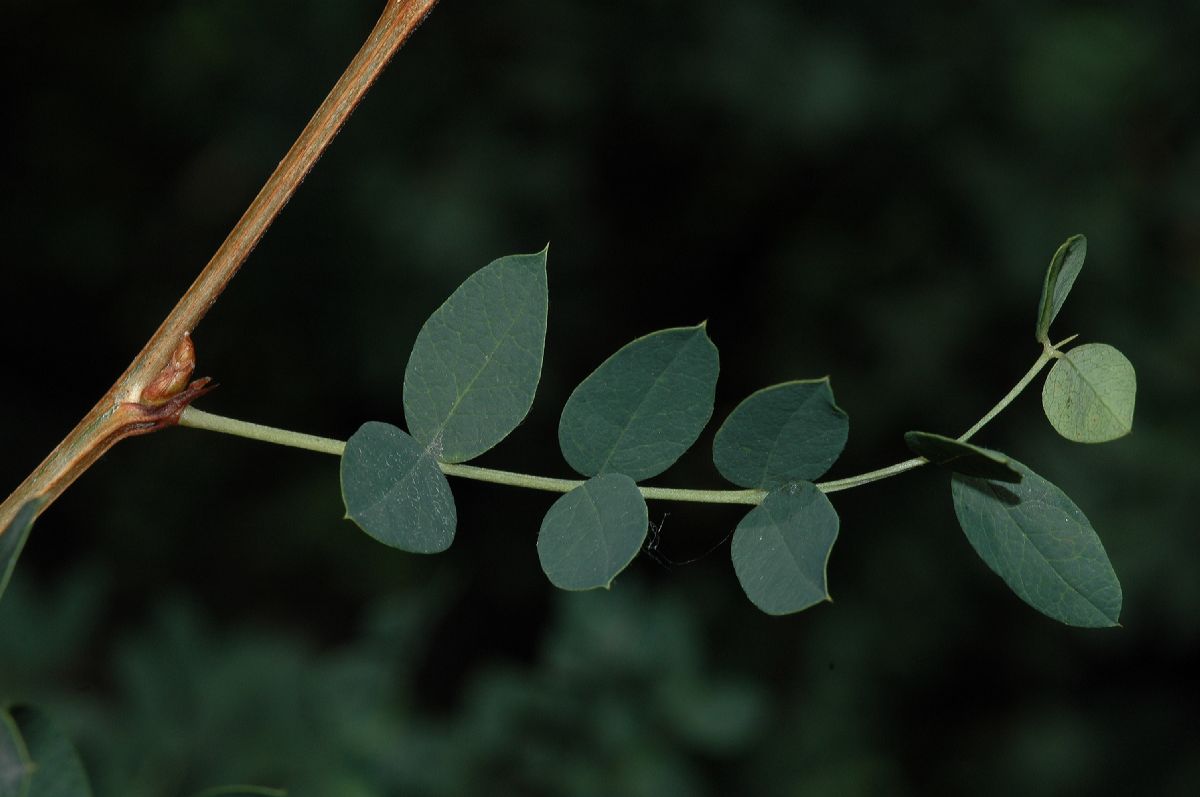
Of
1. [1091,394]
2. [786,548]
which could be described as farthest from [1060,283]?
[786,548]

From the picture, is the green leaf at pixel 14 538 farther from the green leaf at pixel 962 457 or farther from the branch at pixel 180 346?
the green leaf at pixel 962 457

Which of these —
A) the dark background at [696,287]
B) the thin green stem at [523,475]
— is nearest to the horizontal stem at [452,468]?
the thin green stem at [523,475]

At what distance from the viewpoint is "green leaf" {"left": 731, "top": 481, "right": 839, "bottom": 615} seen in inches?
21.5

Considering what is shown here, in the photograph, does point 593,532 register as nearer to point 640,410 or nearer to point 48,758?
point 640,410

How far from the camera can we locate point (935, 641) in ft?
9.59

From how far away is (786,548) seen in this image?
574 millimetres

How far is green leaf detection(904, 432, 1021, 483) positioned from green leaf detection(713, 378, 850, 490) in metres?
0.04

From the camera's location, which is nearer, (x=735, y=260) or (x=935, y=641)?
(x=935, y=641)

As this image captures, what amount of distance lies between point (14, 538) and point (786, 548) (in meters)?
0.34

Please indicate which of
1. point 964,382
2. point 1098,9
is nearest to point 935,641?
point 964,382

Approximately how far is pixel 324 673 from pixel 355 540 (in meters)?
1.66

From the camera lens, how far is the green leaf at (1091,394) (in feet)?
1.84

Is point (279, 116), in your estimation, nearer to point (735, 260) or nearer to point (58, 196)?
point (58, 196)

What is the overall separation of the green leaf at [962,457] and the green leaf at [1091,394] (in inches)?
1.7
